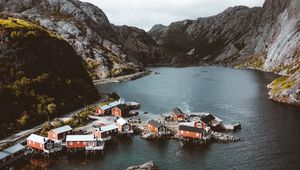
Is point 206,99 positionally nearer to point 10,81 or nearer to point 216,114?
point 216,114

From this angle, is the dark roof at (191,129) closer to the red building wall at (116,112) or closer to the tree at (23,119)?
the red building wall at (116,112)

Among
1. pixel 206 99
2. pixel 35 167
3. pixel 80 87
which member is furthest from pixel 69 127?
pixel 206 99

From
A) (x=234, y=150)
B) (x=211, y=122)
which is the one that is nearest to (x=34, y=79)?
(x=211, y=122)

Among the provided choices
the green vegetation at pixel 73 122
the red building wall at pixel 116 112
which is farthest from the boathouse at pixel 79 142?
the red building wall at pixel 116 112

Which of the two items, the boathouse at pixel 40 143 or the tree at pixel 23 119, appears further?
the tree at pixel 23 119

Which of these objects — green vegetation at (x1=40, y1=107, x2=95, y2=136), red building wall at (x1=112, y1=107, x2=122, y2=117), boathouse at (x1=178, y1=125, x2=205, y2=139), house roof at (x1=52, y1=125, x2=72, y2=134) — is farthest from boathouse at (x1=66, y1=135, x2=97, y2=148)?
red building wall at (x1=112, y1=107, x2=122, y2=117)
